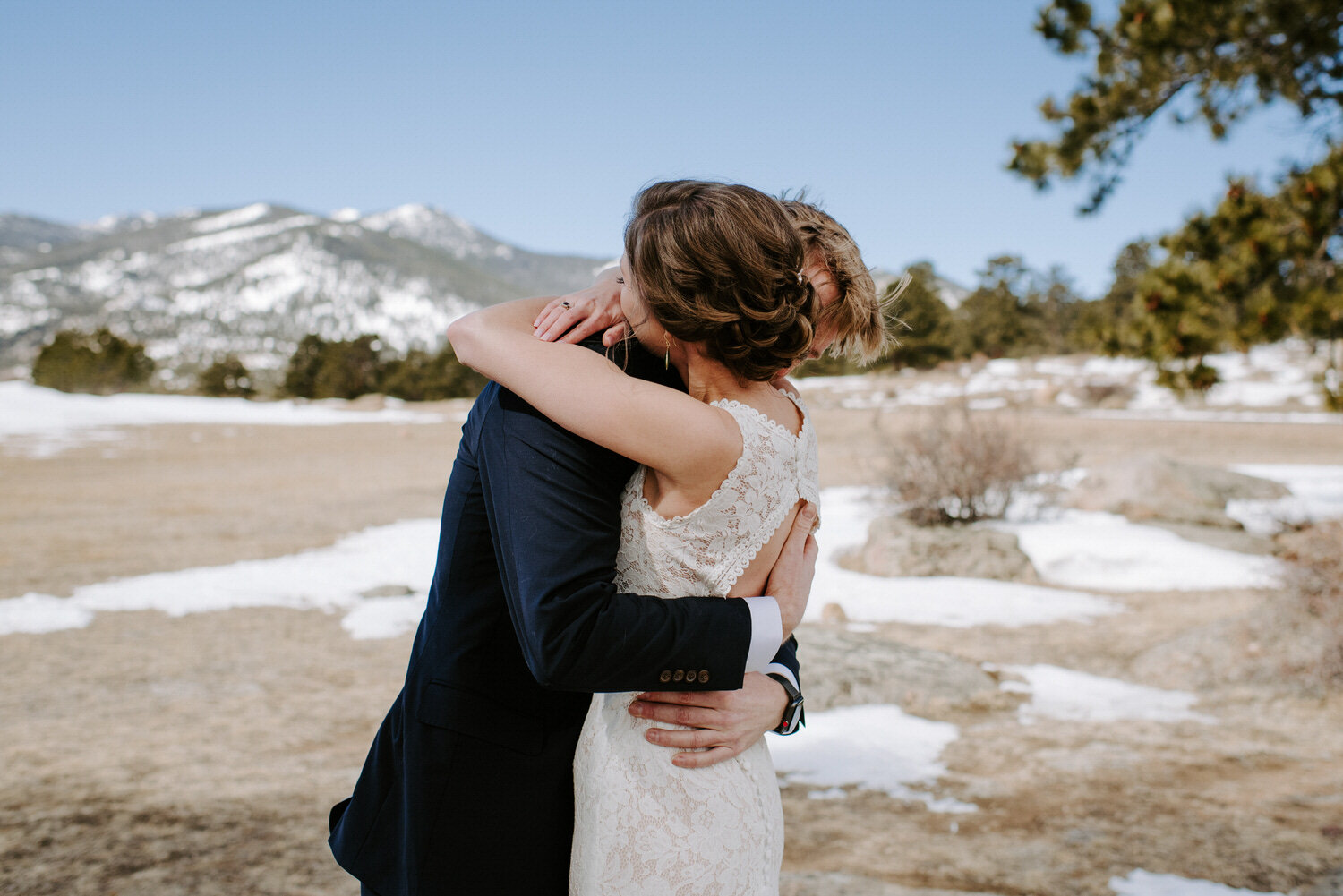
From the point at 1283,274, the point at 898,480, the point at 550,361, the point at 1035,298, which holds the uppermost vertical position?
the point at 1035,298

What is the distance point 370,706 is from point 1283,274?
6017mm

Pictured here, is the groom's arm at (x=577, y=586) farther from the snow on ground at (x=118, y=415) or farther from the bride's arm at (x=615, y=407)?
the snow on ground at (x=118, y=415)

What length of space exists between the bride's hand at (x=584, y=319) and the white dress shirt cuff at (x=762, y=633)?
457 millimetres

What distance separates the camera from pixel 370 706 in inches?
201

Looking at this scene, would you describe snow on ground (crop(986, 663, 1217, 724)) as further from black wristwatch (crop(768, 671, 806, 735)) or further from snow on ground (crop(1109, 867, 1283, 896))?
black wristwatch (crop(768, 671, 806, 735))

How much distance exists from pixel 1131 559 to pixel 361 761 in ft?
23.4

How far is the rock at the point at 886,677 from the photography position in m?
4.95

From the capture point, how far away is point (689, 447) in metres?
1.24

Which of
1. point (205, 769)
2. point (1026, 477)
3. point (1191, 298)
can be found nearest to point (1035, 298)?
point (1026, 477)

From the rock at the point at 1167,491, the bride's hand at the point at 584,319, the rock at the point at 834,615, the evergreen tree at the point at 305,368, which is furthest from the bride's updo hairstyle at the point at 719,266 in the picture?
the evergreen tree at the point at 305,368

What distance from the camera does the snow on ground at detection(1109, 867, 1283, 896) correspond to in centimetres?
291

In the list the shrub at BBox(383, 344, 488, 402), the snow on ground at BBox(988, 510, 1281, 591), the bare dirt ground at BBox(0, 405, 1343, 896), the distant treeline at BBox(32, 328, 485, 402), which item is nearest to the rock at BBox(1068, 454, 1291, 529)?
the snow on ground at BBox(988, 510, 1281, 591)

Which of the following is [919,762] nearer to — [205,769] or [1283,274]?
[205,769]

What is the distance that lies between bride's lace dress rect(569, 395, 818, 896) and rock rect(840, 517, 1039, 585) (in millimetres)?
7343
